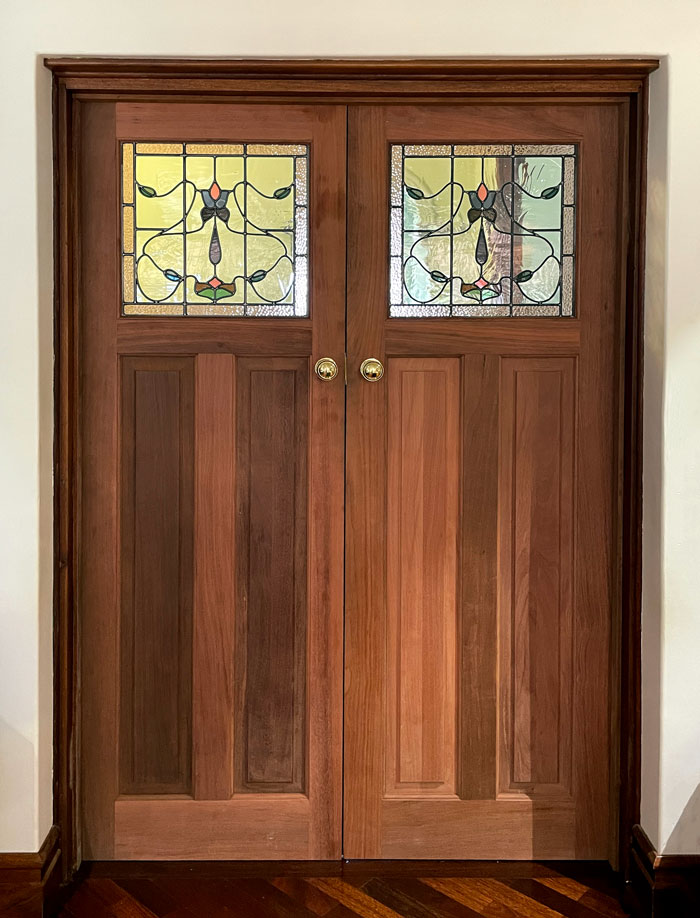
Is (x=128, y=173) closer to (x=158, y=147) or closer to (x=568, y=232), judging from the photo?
(x=158, y=147)

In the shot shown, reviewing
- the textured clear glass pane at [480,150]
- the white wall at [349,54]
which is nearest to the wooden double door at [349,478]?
the textured clear glass pane at [480,150]

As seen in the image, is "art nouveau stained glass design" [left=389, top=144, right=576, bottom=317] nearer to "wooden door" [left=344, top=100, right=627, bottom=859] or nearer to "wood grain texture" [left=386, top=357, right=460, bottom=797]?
"wooden door" [left=344, top=100, right=627, bottom=859]

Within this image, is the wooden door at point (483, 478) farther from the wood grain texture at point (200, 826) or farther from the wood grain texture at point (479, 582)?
the wood grain texture at point (200, 826)

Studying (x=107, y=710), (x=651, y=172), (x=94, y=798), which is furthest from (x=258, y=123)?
(x=94, y=798)

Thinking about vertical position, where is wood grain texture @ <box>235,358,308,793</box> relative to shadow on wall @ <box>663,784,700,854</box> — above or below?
above

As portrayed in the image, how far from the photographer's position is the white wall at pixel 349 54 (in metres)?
1.83


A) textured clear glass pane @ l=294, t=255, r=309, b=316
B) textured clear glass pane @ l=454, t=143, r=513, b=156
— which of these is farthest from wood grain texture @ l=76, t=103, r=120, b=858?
textured clear glass pane @ l=454, t=143, r=513, b=156

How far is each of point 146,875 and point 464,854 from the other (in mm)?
774

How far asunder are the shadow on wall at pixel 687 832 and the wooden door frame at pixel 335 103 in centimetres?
12

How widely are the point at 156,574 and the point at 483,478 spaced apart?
830 mm

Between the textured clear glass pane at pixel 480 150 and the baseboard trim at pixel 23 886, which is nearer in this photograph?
the baseboard trim at pixel 23 886

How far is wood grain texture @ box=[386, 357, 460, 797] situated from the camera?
80.4 inches

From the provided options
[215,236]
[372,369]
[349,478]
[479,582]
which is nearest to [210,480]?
[349,478]

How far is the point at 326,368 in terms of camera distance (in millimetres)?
2002
